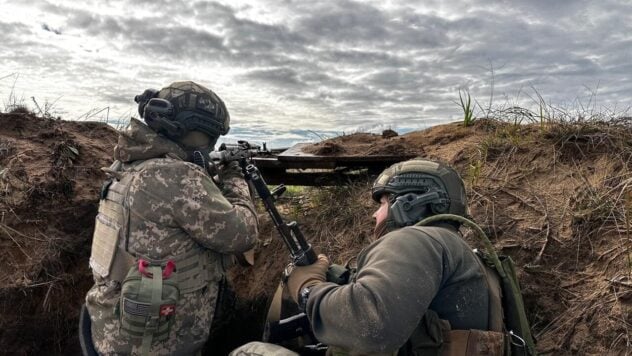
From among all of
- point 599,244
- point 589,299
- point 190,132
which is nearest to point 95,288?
point 190,132

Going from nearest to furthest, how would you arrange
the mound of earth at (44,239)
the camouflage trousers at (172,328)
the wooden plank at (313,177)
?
the camouflage trousers at (172,328)
the mound of earth at (44,239)
the wooden plank at (313,177)

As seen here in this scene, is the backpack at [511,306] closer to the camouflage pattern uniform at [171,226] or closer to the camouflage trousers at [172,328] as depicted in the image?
the camouflage pattern uniform at [171,226]

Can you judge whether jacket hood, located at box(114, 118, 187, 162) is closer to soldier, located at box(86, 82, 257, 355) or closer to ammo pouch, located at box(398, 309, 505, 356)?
soldier, located at box(86, 82, 257, 355)

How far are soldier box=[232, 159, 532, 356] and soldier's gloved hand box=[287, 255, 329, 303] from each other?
0.20 m

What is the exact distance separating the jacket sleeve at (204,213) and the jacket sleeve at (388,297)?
1.24 m

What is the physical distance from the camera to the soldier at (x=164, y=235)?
3047 millimetres

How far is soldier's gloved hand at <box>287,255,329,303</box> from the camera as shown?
2785 millimetres

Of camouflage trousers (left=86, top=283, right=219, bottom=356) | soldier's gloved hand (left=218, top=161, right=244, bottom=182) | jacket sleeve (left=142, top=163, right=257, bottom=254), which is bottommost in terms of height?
camouflage trousers (left=86, top=283, right=219, bottom=356)

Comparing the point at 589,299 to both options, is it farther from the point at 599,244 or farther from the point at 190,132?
the point at 190,132

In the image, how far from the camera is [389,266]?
1981mm

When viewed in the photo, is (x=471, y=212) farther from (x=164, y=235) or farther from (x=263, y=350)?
(x=164, y=235)

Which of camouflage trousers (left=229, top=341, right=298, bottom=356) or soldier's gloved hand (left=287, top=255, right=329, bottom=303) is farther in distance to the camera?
soldier's gloved hand (left=287, top=255, right=329, bottom=303)

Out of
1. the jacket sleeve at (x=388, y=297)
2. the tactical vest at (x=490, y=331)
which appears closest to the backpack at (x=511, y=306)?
the tactical vest at (x=490, y=331)

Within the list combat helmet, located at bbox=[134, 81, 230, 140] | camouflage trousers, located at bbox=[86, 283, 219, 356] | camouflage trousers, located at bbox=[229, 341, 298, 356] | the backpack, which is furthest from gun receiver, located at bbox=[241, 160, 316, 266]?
the backpack
